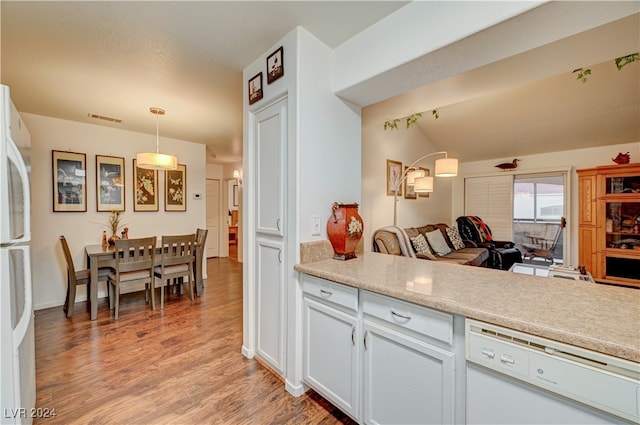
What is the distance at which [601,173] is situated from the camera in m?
4.25

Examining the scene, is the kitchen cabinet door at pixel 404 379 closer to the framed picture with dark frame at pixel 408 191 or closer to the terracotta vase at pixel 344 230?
the terracotta vase at pixel 344 230

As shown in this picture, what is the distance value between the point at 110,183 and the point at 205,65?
9.06ft

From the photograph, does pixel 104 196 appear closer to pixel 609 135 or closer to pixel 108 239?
pixel 108 239

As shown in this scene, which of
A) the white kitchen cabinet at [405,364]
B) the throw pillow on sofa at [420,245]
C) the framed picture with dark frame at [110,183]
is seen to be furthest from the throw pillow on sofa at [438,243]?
the framed picture with dark frame at [110,183]

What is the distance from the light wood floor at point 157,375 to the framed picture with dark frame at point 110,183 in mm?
1452

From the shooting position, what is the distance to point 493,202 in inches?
229

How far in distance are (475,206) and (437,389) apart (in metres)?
5.90

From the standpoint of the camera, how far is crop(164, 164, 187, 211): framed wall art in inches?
173

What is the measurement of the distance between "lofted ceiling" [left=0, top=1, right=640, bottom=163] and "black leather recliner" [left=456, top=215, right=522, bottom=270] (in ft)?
7.22

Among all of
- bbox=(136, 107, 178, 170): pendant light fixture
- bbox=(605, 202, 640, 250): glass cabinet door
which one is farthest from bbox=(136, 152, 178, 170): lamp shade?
bbox=(605, 202, 640, 250): glass cabinet door

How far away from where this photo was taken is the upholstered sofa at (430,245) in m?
3.46

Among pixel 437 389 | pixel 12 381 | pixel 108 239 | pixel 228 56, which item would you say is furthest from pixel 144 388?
pixel 108 239

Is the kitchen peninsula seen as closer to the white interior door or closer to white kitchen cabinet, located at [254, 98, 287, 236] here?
white kitchen cabinet, located at [254, 98, 287, 236]

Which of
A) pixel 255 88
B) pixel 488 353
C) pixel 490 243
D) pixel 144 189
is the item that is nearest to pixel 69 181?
pixel 144 189
